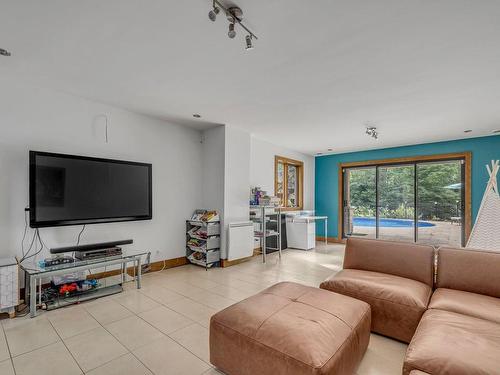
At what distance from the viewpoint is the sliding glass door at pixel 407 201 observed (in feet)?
18.1

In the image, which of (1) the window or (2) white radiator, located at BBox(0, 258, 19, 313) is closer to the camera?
(2) white radiator, located at BBox(0, 258, 19, 313)

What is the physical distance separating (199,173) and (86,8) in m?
3.19

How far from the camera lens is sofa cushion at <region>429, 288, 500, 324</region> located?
5.89 feet

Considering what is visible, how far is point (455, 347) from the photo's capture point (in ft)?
4.52

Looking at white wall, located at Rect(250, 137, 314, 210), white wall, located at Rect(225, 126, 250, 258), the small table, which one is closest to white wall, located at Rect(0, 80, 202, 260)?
the small table

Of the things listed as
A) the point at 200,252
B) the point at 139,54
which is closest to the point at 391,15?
the point at 139,54

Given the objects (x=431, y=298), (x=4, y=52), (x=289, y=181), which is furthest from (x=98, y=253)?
(x=289, y=181)

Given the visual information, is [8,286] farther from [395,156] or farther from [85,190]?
[395,156]

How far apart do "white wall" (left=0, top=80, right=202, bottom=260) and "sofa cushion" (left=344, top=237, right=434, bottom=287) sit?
284 centimetres

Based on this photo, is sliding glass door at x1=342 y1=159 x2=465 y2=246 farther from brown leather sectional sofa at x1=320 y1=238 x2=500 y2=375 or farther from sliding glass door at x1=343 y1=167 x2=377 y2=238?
brown leather sectional sofa at x1=320 y1=238 x2=500 y2=375

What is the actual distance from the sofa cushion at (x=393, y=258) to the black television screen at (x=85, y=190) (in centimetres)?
287

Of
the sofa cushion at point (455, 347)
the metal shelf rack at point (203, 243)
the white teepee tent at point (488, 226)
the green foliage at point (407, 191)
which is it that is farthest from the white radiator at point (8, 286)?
the green foliage at point (407, 191)

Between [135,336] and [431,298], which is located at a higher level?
[431,298]

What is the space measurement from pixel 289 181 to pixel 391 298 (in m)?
4.69
